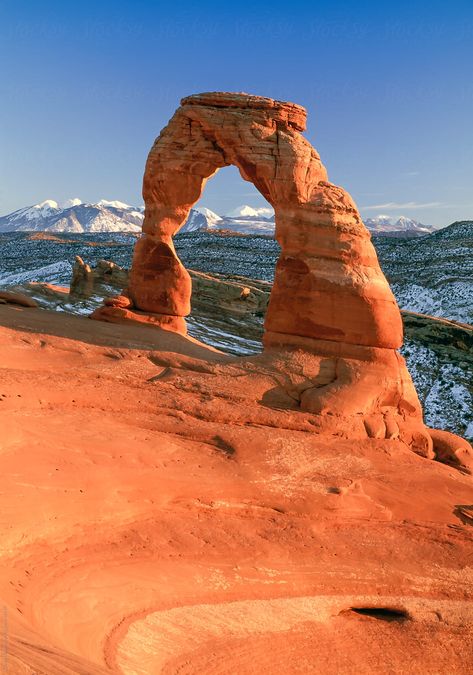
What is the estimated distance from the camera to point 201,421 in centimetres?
1251

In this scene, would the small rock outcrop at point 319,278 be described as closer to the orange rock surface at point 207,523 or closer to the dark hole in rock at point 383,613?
the orange rock surface at point 207,523

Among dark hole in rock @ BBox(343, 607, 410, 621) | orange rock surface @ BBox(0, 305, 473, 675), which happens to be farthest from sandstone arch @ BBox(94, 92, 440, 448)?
dark hole in rock @ BBox(343, 607, 410, 621)

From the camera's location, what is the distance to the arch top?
50.1 feet

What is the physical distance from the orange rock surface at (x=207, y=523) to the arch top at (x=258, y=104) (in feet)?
19.7

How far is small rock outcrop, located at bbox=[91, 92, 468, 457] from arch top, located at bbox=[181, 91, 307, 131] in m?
0.03

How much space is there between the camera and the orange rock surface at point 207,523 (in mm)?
8062

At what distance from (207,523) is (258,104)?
33.7 feet

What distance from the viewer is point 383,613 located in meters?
10.6

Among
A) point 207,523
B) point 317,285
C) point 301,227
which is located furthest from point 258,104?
point 207,523

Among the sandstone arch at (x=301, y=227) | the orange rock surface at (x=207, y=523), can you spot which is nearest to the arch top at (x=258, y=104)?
the sandstone arch at (x=301, y=227)

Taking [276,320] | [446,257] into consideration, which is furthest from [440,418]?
[446,257]

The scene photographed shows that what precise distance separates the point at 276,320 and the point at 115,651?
943 centimetres

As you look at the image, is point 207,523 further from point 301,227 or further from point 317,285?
point 301,227

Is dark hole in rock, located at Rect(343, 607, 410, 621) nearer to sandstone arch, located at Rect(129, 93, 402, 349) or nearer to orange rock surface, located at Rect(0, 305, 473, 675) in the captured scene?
orange rock surface, located at Rect(0, 305, 473, 675)
